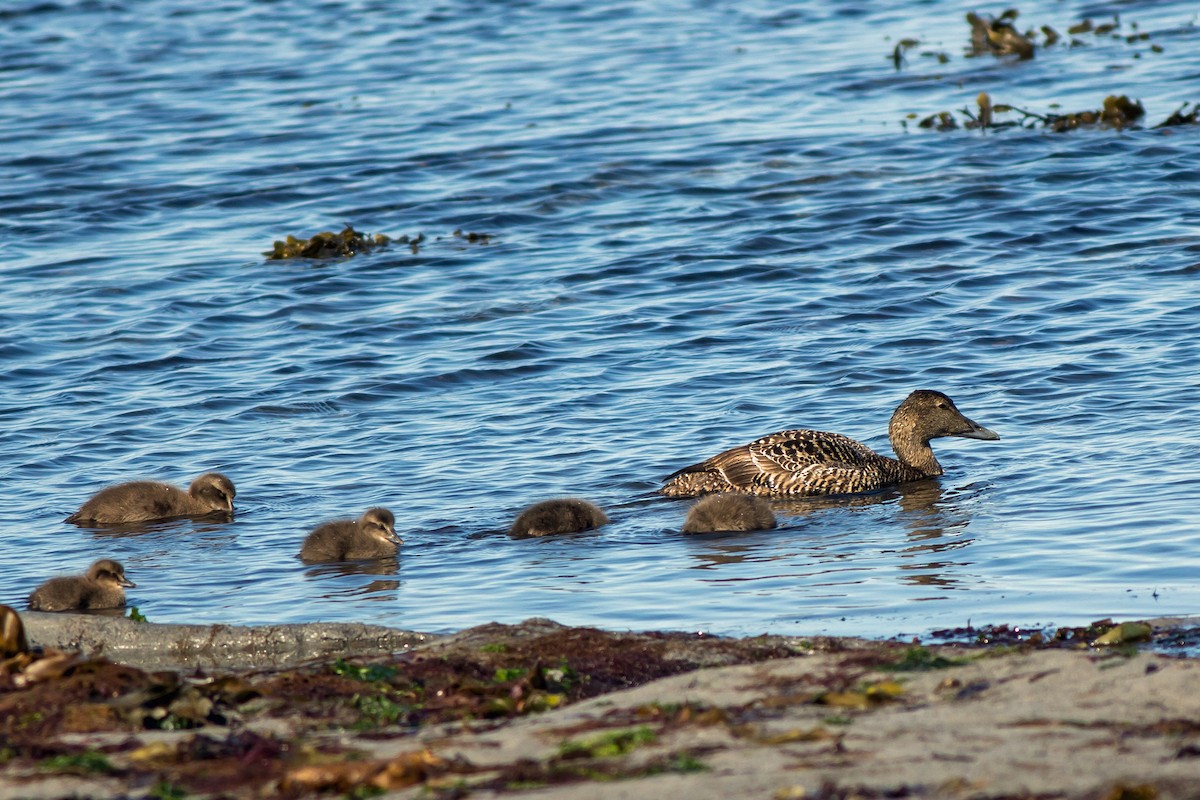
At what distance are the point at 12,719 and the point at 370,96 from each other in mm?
20002

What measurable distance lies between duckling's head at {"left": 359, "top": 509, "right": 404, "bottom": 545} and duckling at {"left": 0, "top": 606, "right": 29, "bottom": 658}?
3200 mm

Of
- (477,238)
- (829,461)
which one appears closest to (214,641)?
(829,461)

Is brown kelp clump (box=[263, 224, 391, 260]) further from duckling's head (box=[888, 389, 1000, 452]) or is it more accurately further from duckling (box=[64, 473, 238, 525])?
duckling's head (box=[888, 389, 1000, 452])

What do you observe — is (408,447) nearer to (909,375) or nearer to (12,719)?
(909,375)

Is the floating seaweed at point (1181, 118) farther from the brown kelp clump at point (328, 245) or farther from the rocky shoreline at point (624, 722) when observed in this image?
the rocky shoreline at point (624, 722)

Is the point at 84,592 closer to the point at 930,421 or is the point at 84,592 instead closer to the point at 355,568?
the point at 355,568

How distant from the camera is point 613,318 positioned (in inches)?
586

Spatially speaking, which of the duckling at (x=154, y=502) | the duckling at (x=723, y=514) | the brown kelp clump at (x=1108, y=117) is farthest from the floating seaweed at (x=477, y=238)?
the duckling at (x=723, y=514)

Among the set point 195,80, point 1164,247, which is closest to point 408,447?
point 1164,247

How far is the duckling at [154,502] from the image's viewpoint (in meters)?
10.6

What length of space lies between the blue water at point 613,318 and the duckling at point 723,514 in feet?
0.46

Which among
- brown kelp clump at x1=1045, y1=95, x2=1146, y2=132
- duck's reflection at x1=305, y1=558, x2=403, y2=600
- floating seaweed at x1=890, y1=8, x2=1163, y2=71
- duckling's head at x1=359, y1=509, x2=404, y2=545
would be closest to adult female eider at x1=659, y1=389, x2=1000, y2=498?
duckling's head at x1=359, y1=509, x2=404, y2=545

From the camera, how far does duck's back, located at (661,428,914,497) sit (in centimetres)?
1086

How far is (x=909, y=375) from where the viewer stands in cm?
1309
